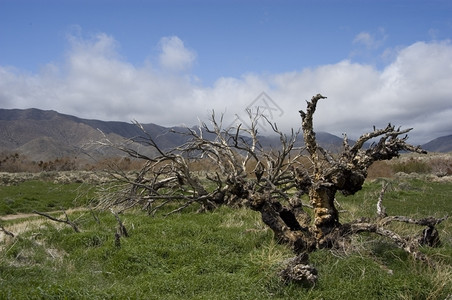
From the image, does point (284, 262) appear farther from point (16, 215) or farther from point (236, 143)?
point (16, 215)

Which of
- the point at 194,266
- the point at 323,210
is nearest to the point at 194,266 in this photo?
the point at 194,266

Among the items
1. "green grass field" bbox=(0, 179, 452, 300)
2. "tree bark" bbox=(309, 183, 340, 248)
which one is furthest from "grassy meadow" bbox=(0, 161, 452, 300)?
"tree bark" bbox=(309, 183, 340, 248)

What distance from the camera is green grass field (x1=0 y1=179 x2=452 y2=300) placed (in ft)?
16.5

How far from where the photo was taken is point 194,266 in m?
6.09

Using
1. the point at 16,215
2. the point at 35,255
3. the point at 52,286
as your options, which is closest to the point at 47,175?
the point at 16,215

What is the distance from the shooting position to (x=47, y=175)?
3178cm

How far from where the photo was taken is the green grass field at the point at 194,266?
5.04m

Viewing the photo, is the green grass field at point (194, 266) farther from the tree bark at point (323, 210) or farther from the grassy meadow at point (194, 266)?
the tree bark at point (323, 210)

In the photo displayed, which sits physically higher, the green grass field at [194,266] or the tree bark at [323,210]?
the tree bark at [323,210]

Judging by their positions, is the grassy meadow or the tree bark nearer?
the grassy meadow

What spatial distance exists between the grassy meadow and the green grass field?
0.05 feet

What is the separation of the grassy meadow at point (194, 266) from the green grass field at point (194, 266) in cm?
1

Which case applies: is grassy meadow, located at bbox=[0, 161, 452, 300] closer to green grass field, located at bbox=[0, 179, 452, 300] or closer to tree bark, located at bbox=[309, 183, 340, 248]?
green grass field, located at bbox=[0, 179, 452, 300]

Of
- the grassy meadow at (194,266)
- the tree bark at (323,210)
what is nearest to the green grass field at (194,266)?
the grassy meadow at (194,266)
